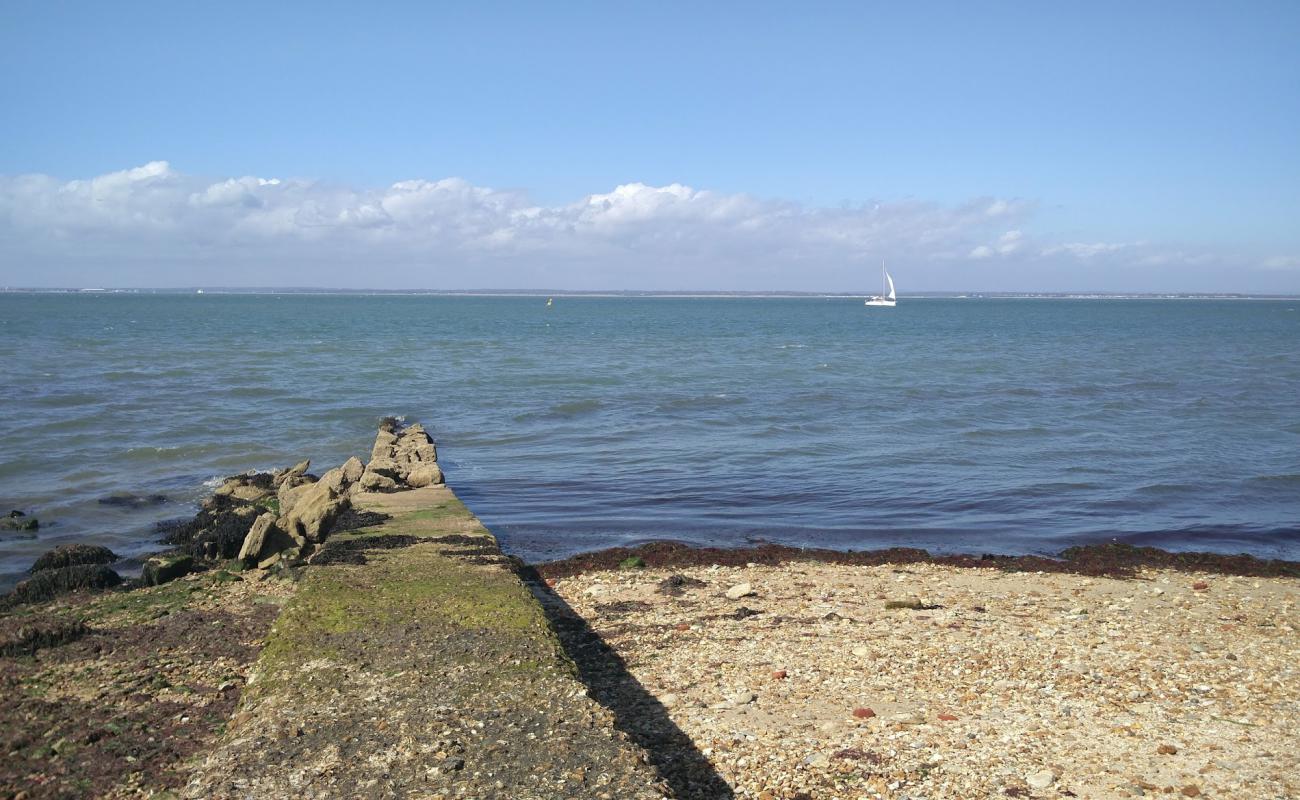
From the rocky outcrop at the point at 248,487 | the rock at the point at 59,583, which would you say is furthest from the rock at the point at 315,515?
the rocky outcrop at the point at 248,487

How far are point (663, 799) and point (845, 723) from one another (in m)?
2.50

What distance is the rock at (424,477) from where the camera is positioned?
15.3m

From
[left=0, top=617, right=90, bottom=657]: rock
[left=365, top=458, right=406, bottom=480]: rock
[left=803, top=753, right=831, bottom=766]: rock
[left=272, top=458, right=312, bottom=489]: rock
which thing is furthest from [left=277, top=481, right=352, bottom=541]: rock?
[left=803, top=753, right=831, bottom=766]: rock

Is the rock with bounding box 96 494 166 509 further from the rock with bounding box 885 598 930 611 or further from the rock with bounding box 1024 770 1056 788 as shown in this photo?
the rock with bounding box 1024 770 1056 788

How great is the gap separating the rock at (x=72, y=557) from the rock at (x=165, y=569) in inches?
34.8

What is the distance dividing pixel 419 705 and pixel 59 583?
6.79m

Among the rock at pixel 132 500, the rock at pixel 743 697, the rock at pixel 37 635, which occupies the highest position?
the rock at pixel 37 635

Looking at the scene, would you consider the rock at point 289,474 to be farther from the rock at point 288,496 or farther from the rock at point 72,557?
the rock at point 72,557

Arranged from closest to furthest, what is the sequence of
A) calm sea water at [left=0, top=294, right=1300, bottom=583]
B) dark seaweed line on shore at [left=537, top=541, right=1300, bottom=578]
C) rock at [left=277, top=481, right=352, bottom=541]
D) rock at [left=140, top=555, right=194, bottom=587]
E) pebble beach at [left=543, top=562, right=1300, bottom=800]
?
pebble beach at [left=543, top=562, right=1300, bottom=800] < rock at [left=140, top=555, right=194, bottom=587] < dark seaweed line on shore at [left=537, top=541, right=1300, bottom=578] < rock at [left=277, top=481, right=352, bottom=541] < calm sea water at [left=0, top=294, right=1300, bottom=583]

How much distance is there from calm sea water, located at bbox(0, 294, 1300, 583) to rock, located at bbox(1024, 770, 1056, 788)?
740cm

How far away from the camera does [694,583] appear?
1128 centimetres

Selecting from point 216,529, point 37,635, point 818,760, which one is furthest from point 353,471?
point 818,760

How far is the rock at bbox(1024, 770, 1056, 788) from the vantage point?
20.3 feet

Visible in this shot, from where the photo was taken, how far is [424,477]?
1541 centimetres
